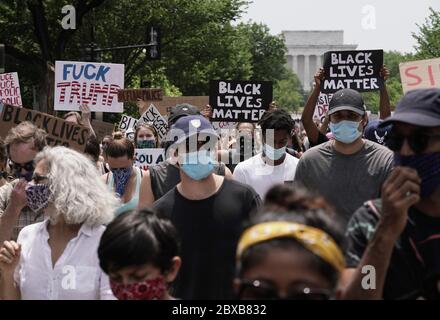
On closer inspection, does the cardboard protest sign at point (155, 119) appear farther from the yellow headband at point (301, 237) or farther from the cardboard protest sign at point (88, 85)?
the yellow headband at point (301, 237)

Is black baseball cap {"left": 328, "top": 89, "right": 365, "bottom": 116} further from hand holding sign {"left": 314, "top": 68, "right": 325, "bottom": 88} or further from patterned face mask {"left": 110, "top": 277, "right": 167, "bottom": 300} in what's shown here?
patterned face mask {"left": 110, "top": 277, "right": 167, "bottom": 300}

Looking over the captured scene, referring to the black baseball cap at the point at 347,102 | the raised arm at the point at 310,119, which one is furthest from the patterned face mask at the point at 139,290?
the raised arm at the point at 310,119

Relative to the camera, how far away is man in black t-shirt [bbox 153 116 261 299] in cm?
442

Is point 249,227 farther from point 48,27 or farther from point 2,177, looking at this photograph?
point 48,27

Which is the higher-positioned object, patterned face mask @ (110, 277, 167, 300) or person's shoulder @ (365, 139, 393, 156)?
person's shoulder @ (365, 139, 393, 156)

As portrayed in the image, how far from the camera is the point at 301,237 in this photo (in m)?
2.45

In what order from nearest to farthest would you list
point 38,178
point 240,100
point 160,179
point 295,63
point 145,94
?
point 38,178
point 160,179
point 240,100
point 145,94
point 295,63

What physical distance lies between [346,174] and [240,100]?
6.26 m

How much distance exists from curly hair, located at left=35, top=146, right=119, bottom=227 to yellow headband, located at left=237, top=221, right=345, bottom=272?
1.62m

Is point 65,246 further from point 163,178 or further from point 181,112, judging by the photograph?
point 181,112

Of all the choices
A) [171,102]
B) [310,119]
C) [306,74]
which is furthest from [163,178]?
[306,74]

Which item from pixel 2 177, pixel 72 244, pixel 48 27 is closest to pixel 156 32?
pixel 48 27

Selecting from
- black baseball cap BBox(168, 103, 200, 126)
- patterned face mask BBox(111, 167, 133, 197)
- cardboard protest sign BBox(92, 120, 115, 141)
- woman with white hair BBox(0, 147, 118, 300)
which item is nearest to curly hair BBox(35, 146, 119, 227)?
woman with white hair BBox(0, 147, 118, 300)

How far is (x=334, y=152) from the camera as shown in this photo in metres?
5.82
